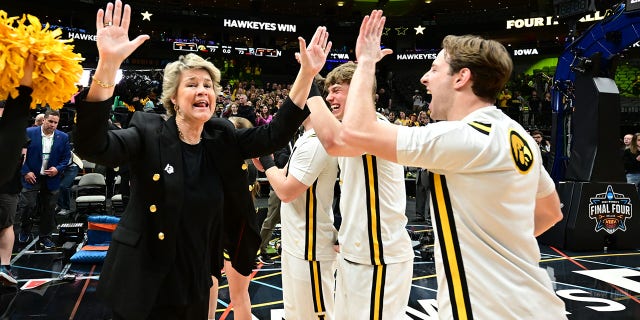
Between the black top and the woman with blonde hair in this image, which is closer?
the woman with blonde hair

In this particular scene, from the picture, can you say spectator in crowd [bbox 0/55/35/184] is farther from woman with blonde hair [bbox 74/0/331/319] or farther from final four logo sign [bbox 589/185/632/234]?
final four logo sign [bbox 589/185/632/234]

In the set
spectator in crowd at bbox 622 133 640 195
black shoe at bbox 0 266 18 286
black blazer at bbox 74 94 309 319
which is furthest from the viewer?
spectator in crowd at bbox 622 133 640 195

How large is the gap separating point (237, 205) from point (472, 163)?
3.85 ft

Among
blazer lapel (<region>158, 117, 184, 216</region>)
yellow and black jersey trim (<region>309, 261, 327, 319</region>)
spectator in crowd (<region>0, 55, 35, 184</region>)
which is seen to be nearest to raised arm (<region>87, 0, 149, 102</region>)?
spectator in crowd (<region>0, 55, 35, 184</region>)

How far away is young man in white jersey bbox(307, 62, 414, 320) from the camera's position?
2.54 metres

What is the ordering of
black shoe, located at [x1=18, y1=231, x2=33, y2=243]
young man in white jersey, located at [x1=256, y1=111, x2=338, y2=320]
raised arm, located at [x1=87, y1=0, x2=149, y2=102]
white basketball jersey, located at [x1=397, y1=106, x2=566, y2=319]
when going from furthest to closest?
black shoe, located at [x1=18, y1=231, x2=33, y2=243], young man in white jersey, located at [x1=256, y1=111, x2=338, y2=320], raised arm, located at [x1=87, y1=0, x2=149, y2=102], white basketball jersey, located at [x1=397, y1=106, x2=566, y2=319]

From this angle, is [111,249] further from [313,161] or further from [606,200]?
[606,200]

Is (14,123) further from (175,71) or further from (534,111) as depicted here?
(534,111)

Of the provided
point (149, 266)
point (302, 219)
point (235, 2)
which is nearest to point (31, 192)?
point (302, 219)

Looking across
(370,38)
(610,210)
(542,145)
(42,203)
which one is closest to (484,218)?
(370,38)

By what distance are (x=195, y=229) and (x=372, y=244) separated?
90cm

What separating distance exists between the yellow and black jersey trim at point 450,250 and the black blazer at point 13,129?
1386 millimetres

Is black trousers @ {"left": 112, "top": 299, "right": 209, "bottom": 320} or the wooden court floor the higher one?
black trousers @ {"left": 112, "top": 299, "right": 209, "bottom": 320}

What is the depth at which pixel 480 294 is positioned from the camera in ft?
5.35
